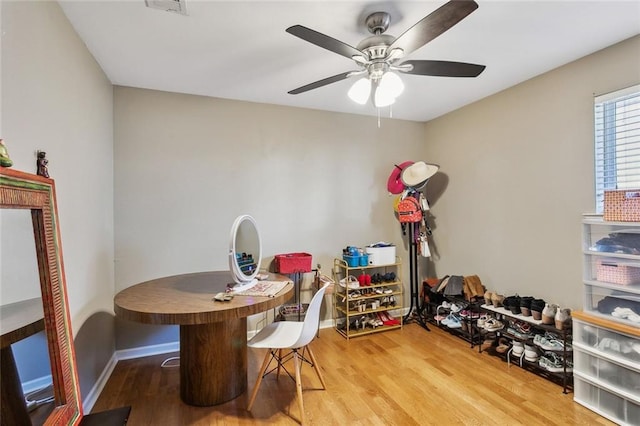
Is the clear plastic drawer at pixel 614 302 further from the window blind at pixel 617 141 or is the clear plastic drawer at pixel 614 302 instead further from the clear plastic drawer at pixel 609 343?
the window blind at pixel 617 141

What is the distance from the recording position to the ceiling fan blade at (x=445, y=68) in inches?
66.5

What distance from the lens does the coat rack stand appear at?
3.55 metres

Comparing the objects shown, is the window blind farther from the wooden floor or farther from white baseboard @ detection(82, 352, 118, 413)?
white baseboard @ detection(82, 352, 118, 413)

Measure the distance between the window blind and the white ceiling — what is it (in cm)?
41

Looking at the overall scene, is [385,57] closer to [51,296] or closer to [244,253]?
[244,253]

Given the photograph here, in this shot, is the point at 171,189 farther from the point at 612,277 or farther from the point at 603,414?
the point at 603,414

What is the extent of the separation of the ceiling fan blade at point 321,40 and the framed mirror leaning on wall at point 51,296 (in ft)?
4.03

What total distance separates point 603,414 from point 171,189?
3.67 metres

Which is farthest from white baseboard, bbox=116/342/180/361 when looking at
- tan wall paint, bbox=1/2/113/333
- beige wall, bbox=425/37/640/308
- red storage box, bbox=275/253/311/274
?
beige wall, bbox=425/37/640/308

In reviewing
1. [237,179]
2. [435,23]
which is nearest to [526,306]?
[435,23]

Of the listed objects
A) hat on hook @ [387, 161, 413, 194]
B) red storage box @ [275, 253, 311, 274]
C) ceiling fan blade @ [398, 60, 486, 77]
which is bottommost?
red storage box @ [275, 253, 311, 274]

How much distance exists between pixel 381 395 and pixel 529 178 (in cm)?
226

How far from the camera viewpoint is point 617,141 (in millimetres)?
2137

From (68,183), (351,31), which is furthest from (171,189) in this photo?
(351,31)
